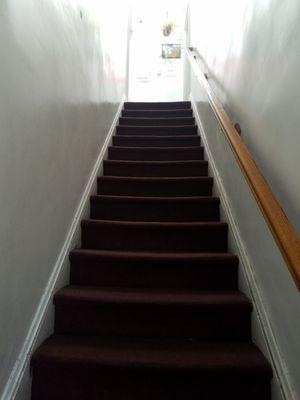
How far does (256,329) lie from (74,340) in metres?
0.84

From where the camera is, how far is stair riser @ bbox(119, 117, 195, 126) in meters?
4.00

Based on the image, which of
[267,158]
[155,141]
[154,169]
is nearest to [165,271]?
[267,158]

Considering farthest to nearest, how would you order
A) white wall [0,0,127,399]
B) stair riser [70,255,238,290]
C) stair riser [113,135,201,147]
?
stair riser [113,135,201,147] → stair riser [70,255,238,290] → white wall [0,0,127,399]

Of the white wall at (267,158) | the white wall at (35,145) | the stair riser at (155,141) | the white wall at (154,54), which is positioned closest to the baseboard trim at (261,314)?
the white wall at (267,158)

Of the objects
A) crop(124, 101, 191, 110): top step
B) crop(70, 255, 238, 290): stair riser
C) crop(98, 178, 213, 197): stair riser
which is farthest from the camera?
crop(124, 101, 191, 110): top step

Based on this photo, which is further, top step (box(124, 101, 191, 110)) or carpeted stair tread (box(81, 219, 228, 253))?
top step (box(124, 101, 191, 110))

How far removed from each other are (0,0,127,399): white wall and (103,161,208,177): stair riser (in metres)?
0.61

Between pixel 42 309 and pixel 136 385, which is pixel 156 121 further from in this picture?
pixel 136 385

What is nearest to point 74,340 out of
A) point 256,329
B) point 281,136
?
point 256,329

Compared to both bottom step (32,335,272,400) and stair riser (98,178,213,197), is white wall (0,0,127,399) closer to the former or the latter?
bottom step (32,335,272,400)

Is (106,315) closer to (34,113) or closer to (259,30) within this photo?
(34,113)

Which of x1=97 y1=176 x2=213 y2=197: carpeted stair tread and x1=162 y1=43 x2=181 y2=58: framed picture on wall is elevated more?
x1=162 y1=43 x2=181 y2=58: framed picture on wall

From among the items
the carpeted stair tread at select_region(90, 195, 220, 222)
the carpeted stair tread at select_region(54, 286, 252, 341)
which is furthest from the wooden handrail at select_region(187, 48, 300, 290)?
the carpeted stair tread at select_region(90, 195, 220, 222)

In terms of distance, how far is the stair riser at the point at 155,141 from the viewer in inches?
136
